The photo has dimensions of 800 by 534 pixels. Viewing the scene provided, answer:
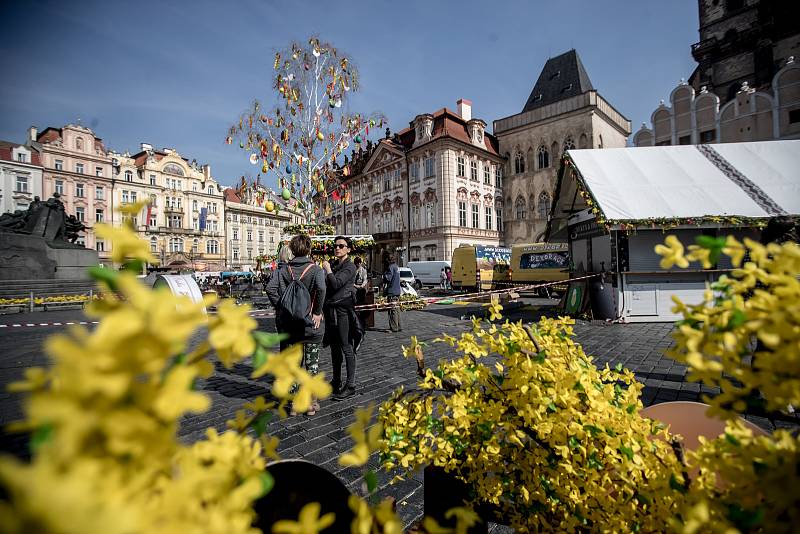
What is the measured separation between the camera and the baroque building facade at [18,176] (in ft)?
132

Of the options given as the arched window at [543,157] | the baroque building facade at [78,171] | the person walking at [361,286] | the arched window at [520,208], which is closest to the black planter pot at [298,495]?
the person walking at [361,286]

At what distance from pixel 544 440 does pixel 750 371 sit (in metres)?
0.89

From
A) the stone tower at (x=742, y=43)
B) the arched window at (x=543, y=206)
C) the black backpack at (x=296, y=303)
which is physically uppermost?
the stone tower at (x=742, y=43)

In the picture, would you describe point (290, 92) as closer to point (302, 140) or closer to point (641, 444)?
point (302, 140)

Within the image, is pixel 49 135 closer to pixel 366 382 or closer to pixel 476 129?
pixel 476 129

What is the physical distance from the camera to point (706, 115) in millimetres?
27203

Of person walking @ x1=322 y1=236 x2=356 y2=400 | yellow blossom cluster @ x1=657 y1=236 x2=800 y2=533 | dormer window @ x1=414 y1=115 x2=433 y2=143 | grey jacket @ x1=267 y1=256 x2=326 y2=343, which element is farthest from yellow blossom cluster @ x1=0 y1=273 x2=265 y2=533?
dormer window @ x1=414 y1=115 x2=433 y2=143

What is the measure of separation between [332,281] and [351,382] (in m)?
1.19

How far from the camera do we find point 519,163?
1375 inches

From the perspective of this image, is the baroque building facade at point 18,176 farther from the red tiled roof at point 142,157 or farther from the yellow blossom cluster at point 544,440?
the yellow blossom cluster at point 544,440

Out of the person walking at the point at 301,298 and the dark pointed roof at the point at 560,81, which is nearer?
the person walking at the point at 301,298

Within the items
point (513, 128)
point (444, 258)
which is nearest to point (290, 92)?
point (444, 258)

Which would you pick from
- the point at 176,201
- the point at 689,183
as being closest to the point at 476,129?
the point at 689,183

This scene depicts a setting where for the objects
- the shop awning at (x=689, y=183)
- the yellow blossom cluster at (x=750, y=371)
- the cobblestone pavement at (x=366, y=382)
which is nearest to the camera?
the yellow blossom cluster at (x=750, y=371)
